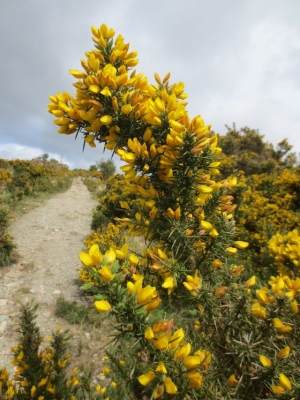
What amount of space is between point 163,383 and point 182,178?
72cm

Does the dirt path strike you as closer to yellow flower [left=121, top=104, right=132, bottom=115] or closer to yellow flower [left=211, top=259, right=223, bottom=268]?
yellow flower [left=211, top=259, right=223, bottom=268]

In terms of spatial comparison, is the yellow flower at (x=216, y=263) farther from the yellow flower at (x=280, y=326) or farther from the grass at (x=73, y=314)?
the grass at (x=73, y=314)

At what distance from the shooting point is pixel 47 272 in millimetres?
4934

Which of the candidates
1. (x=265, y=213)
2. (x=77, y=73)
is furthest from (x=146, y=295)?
(x=265, y=213)

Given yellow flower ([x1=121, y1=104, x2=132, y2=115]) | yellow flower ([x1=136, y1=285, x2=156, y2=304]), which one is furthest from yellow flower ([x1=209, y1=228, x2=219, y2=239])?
yellow flower ([x1=121, y1=104, x2=132, y2=115])

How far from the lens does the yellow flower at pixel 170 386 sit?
72 centimetres

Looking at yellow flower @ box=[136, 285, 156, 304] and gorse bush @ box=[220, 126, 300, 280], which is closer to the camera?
yellow flower @ box=[136, 285, 156, 304]

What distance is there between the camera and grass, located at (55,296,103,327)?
11.6 ft

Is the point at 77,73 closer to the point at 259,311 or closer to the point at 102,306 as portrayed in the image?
the point at 102,306

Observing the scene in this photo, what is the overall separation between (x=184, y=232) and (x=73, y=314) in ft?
10.7

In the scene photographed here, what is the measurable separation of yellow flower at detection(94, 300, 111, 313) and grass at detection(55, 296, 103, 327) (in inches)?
117

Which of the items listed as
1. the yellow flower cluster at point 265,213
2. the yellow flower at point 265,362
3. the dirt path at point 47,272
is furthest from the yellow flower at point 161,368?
the yellow flower cluster at point 265,213

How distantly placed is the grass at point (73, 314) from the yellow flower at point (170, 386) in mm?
2880

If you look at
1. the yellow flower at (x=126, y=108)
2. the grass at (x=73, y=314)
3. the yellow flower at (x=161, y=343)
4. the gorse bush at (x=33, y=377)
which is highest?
the yellow flower at (x=126, y=108)
